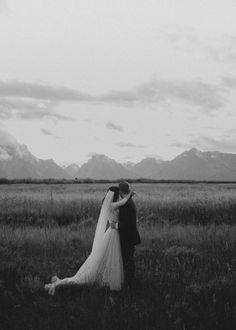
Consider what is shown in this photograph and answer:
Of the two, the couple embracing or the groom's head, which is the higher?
the groom's head

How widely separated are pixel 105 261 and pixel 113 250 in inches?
11.7

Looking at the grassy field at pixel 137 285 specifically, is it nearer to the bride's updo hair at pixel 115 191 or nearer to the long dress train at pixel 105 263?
the long dress train at pixel 105 263

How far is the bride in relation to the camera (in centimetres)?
985

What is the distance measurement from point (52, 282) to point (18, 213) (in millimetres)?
14176

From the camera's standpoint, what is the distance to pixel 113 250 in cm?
1001

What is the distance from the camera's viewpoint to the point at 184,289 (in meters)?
9.67

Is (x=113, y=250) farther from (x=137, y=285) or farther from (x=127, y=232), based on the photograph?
(x=137, y=285)

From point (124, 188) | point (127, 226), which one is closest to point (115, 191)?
point (124, 188)

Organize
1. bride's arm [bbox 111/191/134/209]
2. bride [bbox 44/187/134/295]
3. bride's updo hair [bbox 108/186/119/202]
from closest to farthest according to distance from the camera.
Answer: bride [bbox 44/187/134/295]
bride's arm [bbox 111/191/134/209]
bride's updo hair [bbox 108/186/119/202]

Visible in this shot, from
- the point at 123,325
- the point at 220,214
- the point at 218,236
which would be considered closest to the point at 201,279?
the point at 123,325

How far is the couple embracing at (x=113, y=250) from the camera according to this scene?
988cm

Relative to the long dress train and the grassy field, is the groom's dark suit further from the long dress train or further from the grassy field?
the grassy field

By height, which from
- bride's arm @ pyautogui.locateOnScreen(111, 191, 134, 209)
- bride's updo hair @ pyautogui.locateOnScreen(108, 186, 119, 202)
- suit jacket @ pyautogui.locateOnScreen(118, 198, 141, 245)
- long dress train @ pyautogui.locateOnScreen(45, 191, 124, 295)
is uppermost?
bride's updo hair @ pyautogui.locateOnScreen(108, 186, 119, 202)

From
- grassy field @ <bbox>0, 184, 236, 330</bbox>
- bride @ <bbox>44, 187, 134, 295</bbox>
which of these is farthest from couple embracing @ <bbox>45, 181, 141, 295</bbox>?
grassy field @ <bbox>0, 184, 236, 330</bbox>
